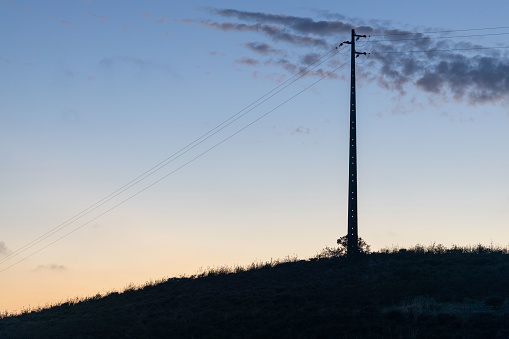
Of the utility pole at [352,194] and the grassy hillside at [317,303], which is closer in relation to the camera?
the grassy hillside at [317,303]

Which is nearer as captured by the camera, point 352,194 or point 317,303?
point 317,303

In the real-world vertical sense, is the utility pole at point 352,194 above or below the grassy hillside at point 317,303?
above

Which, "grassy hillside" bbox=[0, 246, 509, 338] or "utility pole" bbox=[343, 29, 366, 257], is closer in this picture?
"grassy hillside" bbox=[0, 246, 509, 338]

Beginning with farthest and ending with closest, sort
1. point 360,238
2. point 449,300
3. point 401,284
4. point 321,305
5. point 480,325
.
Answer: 1. point 360,238
2. point 401,284
3. point 321,305
4. point 449,300
5. point 480,325

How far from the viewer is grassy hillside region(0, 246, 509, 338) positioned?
81.0ft

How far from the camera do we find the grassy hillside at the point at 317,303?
24.7 metres

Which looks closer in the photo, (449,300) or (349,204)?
(449,300)

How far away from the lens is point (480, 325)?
22.8 metres

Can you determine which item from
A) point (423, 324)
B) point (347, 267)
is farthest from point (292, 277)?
point (423, 324)

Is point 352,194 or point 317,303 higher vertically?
point 352,194

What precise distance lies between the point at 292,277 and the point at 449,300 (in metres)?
11.1

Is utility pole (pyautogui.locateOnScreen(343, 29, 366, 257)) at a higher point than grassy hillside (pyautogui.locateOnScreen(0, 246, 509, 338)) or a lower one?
higher

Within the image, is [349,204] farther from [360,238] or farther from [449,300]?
[449,300]

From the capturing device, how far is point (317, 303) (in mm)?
29766
